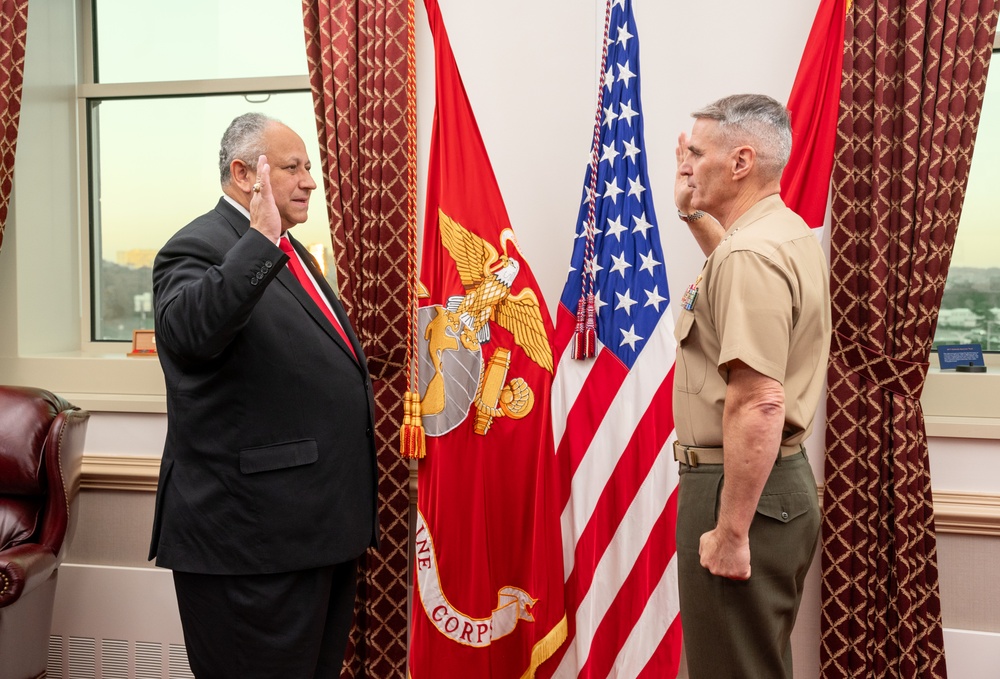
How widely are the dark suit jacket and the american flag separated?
782 mm

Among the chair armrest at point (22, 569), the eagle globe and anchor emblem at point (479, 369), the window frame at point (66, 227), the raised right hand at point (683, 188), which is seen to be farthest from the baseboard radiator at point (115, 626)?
the raised right hand at point (683, 188)

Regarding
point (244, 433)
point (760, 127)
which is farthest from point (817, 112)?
point (244, 433)

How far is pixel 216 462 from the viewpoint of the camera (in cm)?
165

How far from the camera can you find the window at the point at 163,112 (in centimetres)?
304

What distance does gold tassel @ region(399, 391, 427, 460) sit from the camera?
2273 mm

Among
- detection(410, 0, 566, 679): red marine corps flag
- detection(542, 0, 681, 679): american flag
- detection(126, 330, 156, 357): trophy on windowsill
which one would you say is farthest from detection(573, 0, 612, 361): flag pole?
detection(126, 330, 156, 357): trophy on windowsill

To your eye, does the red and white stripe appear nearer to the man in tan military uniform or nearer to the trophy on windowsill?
the man in tan military uniform

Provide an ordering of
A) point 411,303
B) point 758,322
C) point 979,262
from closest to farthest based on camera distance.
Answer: point 758,322 < point 411,303 < point 979,262

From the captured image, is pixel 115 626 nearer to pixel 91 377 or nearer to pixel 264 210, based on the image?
pixel 91 377

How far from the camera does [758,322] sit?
1.43 metres

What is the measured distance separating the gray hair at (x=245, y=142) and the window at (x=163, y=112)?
1.24 meters

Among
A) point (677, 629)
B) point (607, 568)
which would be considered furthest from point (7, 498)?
point (677, 629)

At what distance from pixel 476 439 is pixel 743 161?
1.10 metres

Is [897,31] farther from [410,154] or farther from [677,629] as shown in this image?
[677,629]
